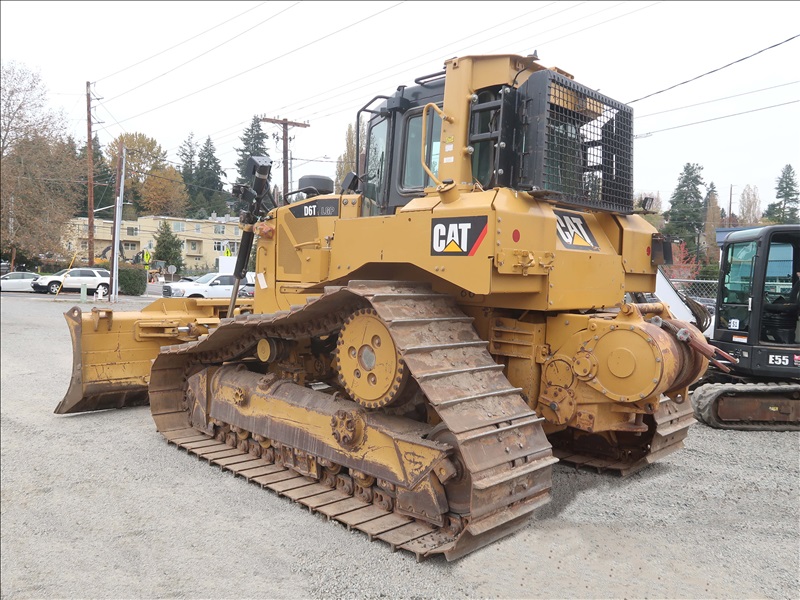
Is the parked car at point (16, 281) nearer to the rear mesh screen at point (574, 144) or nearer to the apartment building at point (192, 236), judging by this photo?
the rear mesh screen at point (574, 144)

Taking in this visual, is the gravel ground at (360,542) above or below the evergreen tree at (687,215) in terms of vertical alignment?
below

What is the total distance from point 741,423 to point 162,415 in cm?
711

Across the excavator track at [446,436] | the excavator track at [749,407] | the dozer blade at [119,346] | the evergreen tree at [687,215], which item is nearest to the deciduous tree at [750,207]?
the excavator track at [749,407]

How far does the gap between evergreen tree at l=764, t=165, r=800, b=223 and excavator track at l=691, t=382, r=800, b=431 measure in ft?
7.13

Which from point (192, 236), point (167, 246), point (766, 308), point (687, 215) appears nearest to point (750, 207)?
point (766, 308)

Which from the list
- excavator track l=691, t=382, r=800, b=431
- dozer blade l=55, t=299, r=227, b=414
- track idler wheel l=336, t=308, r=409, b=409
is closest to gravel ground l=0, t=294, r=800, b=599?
track idler wheel l=336, t=308, r=409, b=409

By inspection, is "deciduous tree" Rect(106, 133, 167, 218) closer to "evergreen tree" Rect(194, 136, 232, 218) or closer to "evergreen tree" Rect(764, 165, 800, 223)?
"evergreen tree" Rect(194, 136, 232, 218)

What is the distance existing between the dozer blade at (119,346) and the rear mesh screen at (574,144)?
4.70m

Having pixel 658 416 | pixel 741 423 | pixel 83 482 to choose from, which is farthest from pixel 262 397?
pixel 741 423

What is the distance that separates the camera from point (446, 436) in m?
3.98

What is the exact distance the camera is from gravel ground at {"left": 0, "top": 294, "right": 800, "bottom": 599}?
3.32 m

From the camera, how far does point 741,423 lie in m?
7.77

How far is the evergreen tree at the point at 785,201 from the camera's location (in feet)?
16.4

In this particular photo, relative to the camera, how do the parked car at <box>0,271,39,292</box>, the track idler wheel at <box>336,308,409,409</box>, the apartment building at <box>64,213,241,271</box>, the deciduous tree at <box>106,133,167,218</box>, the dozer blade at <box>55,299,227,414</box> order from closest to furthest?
1. the parked car at <box>0,271,39,292</box>
2. the track idler wheel at <box>336,308,409,409</box>
3. the dozer blade at <box>55,299,227,414</box>
4. the deciduous tree at <box>106,133,167,218</box>
5. the apartment building at <box>64,213,241,271</box>
